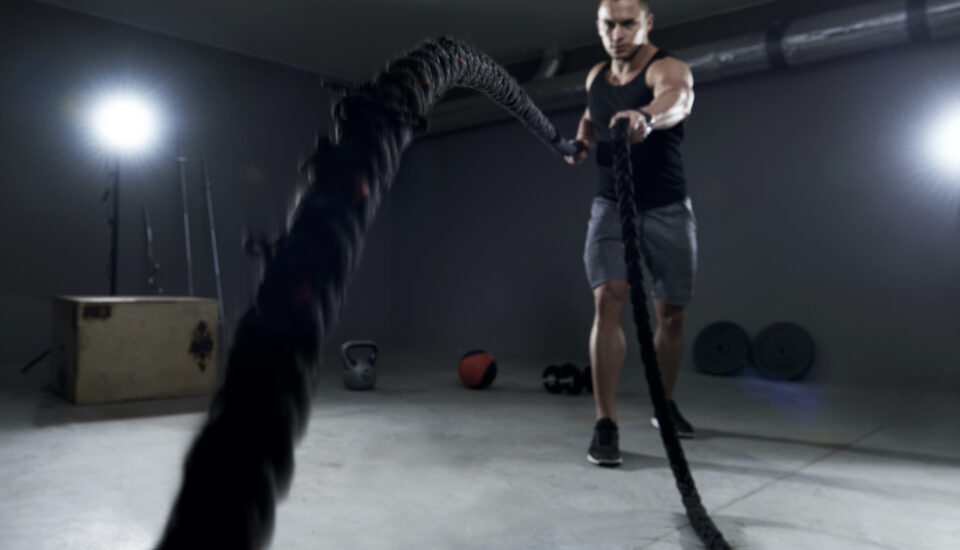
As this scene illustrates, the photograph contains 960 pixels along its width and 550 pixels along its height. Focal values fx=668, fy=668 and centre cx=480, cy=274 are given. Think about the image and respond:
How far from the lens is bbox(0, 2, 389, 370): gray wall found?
4.35m

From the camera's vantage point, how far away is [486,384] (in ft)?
11.9

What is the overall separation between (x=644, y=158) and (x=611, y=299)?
21.5 inches

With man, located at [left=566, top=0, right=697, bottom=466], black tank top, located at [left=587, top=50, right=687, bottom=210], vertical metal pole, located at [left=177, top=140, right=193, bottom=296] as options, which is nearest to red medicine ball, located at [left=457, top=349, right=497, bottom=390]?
man, located at [left=566, top=0, right=697, bottom=466]

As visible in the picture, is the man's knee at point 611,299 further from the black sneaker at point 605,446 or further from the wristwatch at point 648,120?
the wristwatch at point 648,120

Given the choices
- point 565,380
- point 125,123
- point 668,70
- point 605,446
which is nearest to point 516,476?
point 605,446

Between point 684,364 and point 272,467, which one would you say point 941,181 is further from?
point 272,467

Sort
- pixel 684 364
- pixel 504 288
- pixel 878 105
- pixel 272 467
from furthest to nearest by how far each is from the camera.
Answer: pixel 504 288 < pixel 684 364 < pixel 878 105 < pixel 272 467

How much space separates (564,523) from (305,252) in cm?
154

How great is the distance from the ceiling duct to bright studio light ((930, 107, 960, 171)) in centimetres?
44

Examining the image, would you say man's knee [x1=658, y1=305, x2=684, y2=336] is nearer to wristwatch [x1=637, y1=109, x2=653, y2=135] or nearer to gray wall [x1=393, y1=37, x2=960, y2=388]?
wristwatch [x1=637, y1=109, x2=653, y2=135]

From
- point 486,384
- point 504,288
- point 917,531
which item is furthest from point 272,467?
point 504,288

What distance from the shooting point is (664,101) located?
197cm

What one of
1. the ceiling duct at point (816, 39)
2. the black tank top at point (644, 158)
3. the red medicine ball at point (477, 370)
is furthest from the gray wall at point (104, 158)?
the black tank top at point (644, 158)

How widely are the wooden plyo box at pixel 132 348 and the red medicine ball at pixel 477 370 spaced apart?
1.30 metres
